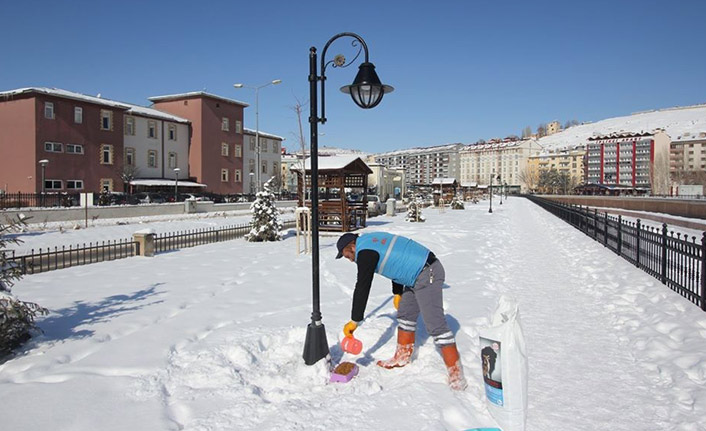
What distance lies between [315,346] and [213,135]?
4763 cm

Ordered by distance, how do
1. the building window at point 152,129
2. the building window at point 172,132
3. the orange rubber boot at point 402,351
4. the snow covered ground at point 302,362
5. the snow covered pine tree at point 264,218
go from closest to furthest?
the snow covered ground at point 302,362
the orange rubber boot at point 402,351
the snow covered pine tree at point 264,218
the building window at point 152,129
the building window at point 172,132

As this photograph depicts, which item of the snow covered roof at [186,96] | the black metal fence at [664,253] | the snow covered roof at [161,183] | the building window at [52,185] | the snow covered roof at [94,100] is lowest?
the black metal fence at [664,253]

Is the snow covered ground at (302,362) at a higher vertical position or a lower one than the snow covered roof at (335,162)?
lower

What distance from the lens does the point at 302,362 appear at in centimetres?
473

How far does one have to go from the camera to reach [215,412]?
3.76 metres

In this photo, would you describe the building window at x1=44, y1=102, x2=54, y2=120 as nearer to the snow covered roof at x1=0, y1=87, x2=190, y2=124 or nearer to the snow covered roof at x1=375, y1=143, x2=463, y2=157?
the snow covered roof at x1=0, y1=87, x2=190, y2=124

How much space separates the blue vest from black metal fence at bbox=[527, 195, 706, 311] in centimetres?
506

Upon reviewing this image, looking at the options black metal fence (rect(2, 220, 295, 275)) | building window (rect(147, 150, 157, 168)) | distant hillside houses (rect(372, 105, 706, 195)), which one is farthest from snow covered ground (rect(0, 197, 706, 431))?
distant hillside houses (rect(372, 105, 706, 195))

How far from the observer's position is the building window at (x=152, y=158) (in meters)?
43.0

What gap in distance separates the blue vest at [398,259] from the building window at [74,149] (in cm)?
3825

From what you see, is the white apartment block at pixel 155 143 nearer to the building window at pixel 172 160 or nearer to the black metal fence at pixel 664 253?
the building window at pixel 172 160

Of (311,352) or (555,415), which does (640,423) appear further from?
(311,352)

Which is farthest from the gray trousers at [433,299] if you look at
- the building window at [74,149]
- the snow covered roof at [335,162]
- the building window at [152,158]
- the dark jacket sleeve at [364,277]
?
the building window at [152,158]

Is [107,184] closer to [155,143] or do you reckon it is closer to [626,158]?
[155,143]
